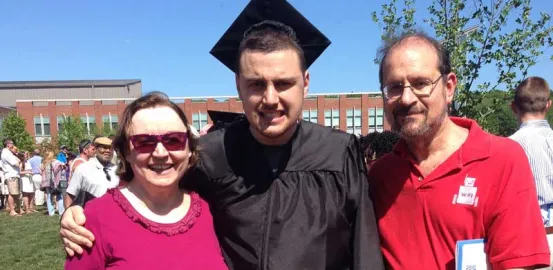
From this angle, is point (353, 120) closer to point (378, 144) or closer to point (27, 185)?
point (27, 185)

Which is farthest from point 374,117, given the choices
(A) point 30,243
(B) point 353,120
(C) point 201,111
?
(A) point 30,243

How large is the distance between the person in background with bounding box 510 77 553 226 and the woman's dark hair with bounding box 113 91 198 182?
9.70ft

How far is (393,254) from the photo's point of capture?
2139 millimetres

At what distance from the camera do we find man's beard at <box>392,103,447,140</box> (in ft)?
6.78

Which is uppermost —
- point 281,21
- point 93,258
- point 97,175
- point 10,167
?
point 281,21

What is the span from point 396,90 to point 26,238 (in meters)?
9.58

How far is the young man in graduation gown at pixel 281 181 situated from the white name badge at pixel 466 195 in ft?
1.35

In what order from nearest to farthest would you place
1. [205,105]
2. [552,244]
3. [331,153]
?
1. [331,153]
2. [552,244]
3. [205,105]

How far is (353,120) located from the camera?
5434cm

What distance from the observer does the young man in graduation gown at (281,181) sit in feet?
6.63

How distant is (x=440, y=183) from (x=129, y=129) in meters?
1.47

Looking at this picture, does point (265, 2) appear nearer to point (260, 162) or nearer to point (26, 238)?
point (260, 162)

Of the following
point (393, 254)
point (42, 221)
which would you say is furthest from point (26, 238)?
point (393, 254)

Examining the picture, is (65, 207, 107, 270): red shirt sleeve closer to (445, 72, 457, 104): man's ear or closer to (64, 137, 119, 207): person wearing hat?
(445, 72, 457, 104): man's ear
